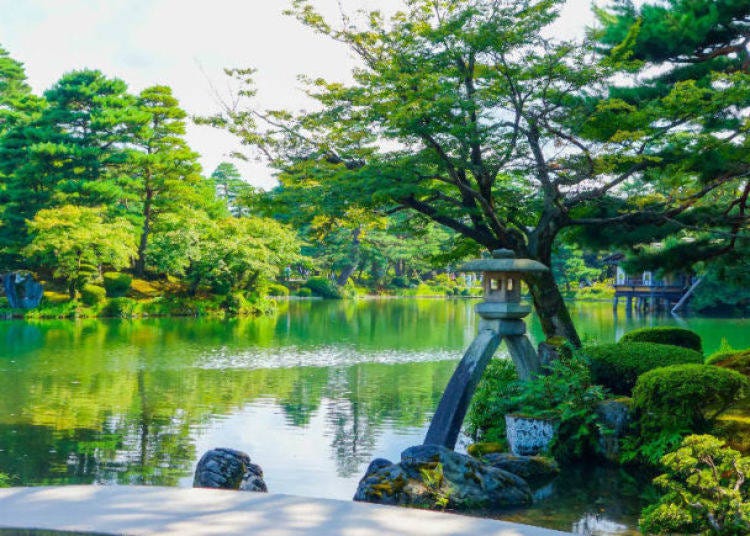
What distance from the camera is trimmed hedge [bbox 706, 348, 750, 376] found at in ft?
29.3

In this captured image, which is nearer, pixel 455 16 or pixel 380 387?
pixel 455 16

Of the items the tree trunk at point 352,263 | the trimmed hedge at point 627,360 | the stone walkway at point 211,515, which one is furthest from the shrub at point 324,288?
→ the stone walkway at point 211,515

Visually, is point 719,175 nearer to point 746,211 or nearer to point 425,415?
point 746,211

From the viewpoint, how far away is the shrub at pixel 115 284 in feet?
101

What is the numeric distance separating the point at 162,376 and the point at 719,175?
1027 cm

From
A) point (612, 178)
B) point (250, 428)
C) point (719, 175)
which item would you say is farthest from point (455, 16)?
point (250, 428)

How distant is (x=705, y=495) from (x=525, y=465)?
264cm

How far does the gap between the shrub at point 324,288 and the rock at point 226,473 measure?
4223 centimetres

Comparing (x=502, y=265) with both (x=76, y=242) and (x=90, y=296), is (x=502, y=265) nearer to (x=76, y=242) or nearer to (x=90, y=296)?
(x=76, y=242)

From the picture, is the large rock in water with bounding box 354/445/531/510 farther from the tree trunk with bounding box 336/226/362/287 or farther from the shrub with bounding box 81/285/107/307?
the tree trunk with bounding box 336/226/362/287

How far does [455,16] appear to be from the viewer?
948 cm

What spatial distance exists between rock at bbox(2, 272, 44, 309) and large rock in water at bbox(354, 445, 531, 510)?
26353 mm

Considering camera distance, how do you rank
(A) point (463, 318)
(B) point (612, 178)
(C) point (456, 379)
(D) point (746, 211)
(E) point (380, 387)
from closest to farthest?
(C) point (456, 379)
(B) point (612, 178)
(D) point (746, 211)
(E) point (380, 387)
(A) point (463, 318)

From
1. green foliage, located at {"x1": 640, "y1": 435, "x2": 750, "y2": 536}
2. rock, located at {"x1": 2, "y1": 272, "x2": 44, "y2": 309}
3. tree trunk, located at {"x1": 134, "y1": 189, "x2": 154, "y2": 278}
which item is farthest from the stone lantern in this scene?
tree trunk, located at {"x1": 134, "y1": 189, "x2": 154, "y2": 278}
